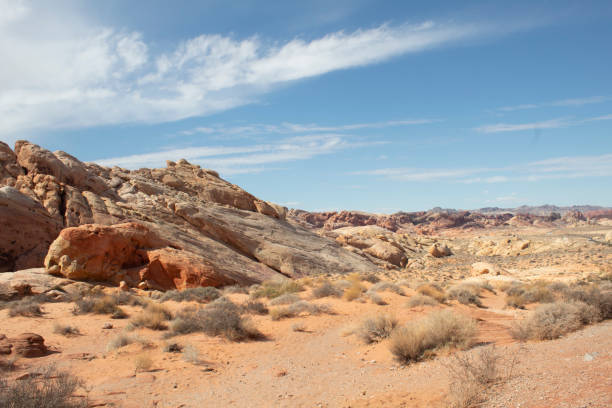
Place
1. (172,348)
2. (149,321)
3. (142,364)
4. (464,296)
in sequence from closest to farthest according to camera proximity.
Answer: (142,364)
(172,348)
(149,321)
(464,296)

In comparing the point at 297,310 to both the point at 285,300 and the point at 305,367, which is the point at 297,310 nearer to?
the point at 285,300

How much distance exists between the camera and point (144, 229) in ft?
60.7

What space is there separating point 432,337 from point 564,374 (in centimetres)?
251

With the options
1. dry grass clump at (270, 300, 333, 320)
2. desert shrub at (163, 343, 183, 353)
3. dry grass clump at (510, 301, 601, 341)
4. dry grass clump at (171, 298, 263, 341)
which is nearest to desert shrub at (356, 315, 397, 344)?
dry grass clump at (510, 301, 601, 341)

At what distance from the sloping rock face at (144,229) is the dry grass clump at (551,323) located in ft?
44.1

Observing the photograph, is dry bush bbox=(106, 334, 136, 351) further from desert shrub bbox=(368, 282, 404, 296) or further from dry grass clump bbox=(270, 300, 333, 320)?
desert shrub bbox=(368, 282, 404, 296)

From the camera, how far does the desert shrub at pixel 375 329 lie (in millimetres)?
8266

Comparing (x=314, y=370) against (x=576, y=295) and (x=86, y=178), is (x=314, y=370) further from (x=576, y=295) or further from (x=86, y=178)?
(x=86, y=178)

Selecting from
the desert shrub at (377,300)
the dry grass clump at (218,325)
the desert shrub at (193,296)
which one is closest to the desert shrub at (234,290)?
the desert shrub at (193,296)

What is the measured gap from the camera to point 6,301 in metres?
12.1

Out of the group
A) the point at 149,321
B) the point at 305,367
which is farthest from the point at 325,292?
the point at 305,367

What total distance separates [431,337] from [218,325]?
5.45 m

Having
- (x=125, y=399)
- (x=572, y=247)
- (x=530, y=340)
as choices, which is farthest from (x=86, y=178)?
(x=572, y=247)

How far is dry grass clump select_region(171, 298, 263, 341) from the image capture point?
30.6 ft
